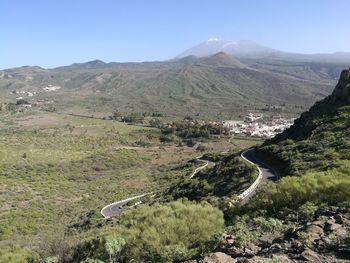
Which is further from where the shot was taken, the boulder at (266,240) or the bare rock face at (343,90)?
the bare rock face at (343,90)

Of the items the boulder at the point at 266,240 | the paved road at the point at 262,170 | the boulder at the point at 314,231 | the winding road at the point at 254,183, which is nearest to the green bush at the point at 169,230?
the boulder at the point at 266,240

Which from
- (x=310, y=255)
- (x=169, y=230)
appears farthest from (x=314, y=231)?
(x=169, y=230)

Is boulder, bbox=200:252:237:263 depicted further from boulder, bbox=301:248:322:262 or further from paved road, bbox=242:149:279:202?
paved road, bbox=242:149:279:202

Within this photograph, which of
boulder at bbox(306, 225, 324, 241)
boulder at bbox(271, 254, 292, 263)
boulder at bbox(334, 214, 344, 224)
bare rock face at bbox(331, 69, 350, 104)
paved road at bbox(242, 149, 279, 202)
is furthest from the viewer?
A: bare rock face at bbox(331, 69, 350, 104)

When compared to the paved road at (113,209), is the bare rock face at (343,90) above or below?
above

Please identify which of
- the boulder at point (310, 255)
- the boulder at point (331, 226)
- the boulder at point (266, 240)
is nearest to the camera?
the boulder at point (310, 255)

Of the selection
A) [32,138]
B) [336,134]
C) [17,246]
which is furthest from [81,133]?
[17,246]

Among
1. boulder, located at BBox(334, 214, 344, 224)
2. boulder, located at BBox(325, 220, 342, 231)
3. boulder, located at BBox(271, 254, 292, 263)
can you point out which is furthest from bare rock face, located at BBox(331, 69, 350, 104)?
boulder, located at BBox(271, 254, 292, 263)

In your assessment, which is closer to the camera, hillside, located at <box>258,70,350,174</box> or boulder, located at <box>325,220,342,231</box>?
boulder, located at <box>325,220,342,231</box>

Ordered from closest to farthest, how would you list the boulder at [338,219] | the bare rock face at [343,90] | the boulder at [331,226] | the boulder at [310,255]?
the boulder at [310,255] → the boulder at [331,226] → the boulder at [338,219] → the bare rock face at [343,90]

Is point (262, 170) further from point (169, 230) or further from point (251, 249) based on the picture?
point (251, 249)

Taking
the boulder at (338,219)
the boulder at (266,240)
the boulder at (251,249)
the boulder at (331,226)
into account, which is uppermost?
the boulder at (331,226)

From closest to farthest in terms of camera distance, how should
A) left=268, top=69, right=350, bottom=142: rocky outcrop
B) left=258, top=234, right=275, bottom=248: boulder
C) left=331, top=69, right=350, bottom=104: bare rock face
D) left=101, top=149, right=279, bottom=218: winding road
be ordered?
left=258, top=234, right=275, bottom=248: boulder → left=101, top=149, right=279, bottom=218: winding road → left=268, top=69, right=350, bottom=142: rocky outcrop → left=331, top=69, right=350, bottom=104: bare rock face

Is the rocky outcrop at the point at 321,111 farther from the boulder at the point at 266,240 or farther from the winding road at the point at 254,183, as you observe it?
the boulder at the point at 266,240
